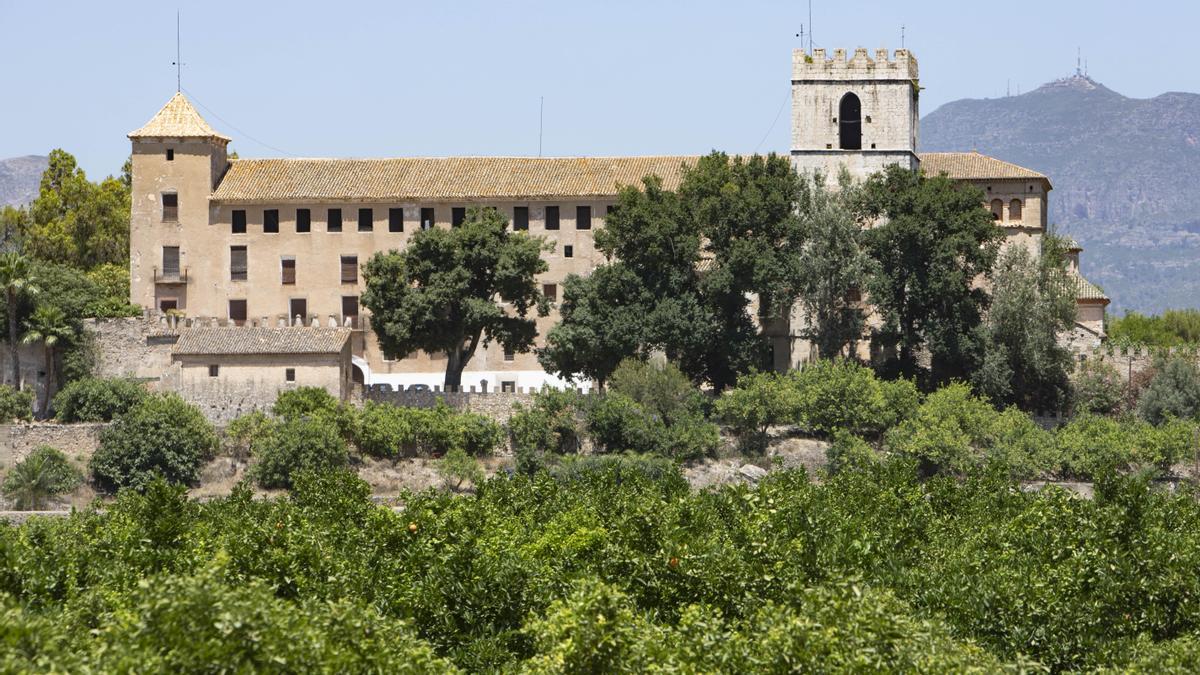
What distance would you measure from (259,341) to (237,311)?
6564mm

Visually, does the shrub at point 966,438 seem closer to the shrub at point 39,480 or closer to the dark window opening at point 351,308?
the dark window opening at point 351,308

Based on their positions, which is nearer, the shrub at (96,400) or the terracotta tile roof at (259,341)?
the shrub at (96,400)

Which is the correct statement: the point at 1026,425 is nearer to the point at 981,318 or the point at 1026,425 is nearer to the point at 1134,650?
the point at 981,318

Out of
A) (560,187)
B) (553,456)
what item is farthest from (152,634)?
(560,187)

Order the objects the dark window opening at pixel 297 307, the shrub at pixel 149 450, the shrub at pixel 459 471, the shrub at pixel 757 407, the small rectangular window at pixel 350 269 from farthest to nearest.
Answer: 1. the small rectangular window at pixel 350 269
2. the dark window opening at pixel 297 307
3. the shrub at pixel 757 407
4. the shrub at pixel 459 471
5. the shrub at pixel 149 450

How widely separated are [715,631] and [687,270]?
1450 inches

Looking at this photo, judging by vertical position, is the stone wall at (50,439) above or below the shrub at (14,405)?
below

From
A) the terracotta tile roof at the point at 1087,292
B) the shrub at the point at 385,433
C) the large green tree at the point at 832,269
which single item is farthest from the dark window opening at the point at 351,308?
the terracotta tile roof at the point at 1087,292

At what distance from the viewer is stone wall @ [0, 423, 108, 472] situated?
203 feet

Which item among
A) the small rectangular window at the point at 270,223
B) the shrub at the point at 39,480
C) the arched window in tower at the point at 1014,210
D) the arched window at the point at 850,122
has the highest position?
the arched window at the point at 850,122

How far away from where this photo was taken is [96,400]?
63.1 m

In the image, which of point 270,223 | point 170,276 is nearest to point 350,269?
point 270,223

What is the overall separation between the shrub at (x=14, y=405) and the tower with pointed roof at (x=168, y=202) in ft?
25.5

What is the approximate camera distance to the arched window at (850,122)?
7188 cm
